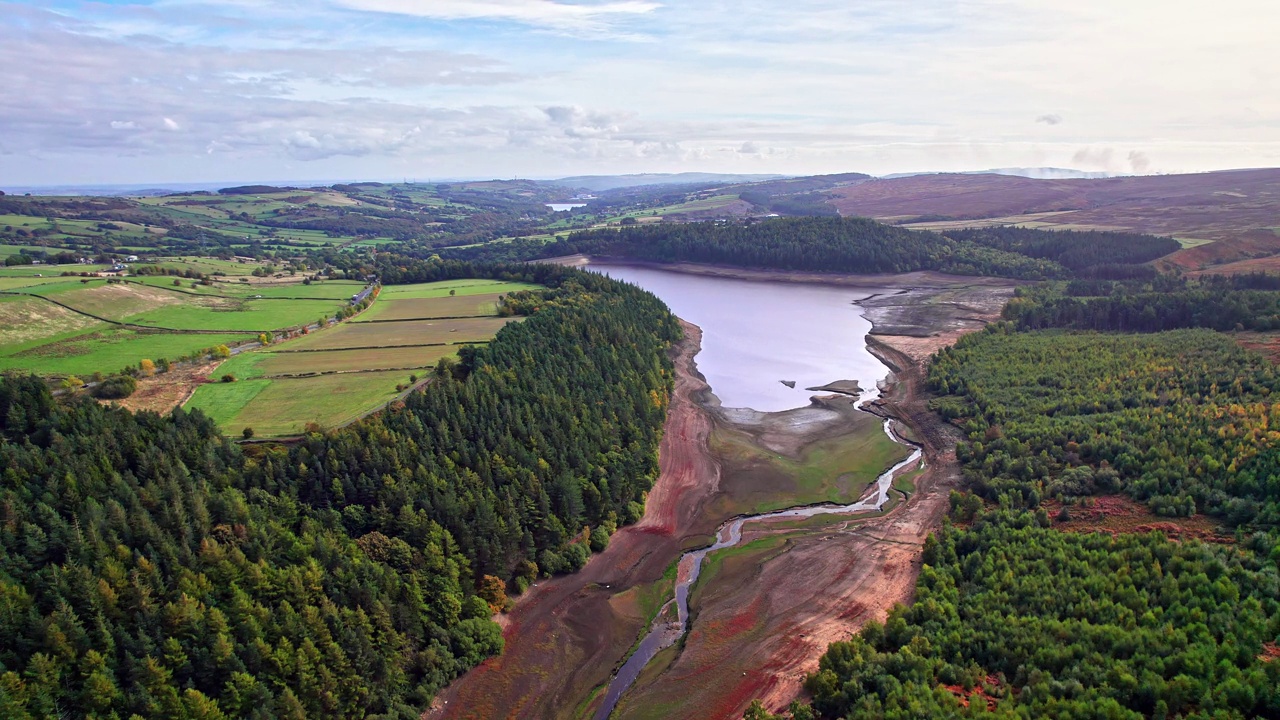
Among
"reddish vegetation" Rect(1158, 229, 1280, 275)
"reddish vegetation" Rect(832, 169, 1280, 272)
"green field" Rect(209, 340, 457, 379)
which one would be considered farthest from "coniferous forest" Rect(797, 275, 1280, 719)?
"reddish vegetation" Rect(832, 169, 1280, 272)

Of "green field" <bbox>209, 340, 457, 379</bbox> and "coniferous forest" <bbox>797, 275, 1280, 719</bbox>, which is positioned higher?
"green field" <bbox>209, 340, 457, 379</bbox>

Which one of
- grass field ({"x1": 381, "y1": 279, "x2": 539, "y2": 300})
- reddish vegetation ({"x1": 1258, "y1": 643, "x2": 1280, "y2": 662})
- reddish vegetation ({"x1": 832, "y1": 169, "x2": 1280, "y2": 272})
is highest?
reddish vegetation ({"x1": 832, "y1": 169, "x2": 1280, "y2": 272})

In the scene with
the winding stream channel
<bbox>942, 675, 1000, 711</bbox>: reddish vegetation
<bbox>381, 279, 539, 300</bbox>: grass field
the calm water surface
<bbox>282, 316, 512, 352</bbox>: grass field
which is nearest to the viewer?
<bbox>942, 675, 1000, 711</bbox>: reddish vegetation

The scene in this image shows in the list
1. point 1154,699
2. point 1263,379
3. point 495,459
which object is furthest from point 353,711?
point 1263,379

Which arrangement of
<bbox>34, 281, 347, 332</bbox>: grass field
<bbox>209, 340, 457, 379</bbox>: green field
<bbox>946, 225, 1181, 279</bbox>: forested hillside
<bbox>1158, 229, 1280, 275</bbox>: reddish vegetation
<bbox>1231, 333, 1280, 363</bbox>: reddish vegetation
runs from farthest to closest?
<bbox>946, 225, 1181, 279</bbox>: forested hillside → <bbox>1158, 229, 1280, 275</bbox>: reddish vegetation → <bbox>34, 281, 347, 332</bbox>: grass field → <bbox>1231, 333, 1280, 363</bbox>: reddish vegetation → <bbox>209, 340, 457, 379</bbox>: green field

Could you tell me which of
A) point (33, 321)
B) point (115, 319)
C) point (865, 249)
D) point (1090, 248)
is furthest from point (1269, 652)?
point (1090, 248)

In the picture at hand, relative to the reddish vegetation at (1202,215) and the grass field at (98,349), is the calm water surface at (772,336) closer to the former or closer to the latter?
the grass field at (98,349)

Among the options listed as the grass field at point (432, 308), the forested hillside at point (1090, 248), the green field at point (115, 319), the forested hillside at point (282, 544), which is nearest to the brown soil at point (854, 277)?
the forested hillside at point (1090, 248)

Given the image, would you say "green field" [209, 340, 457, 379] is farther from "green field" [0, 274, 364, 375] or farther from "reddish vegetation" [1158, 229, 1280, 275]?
"reddish vegetation" [1158, 229, 1280, 275]
